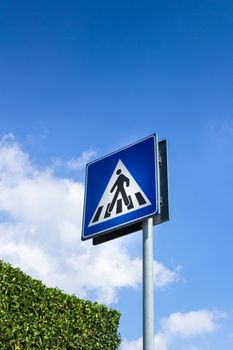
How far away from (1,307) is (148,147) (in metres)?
5.04

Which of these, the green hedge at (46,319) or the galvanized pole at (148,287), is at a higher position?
the green hedge at (46,319)

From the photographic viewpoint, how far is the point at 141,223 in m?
4.20

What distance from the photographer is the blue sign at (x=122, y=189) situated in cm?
424

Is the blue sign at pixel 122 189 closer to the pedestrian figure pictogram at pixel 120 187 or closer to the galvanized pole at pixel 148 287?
the pedestrian figure pictogram at pixel 120 187

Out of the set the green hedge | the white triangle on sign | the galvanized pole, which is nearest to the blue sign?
the white triangle on sign

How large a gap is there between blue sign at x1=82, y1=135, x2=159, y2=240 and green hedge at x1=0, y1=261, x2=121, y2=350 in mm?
4560

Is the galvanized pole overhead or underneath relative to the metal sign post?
underneath

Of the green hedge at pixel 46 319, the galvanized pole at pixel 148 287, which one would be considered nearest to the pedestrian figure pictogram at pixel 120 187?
the galvanized pole at pixel 148 287

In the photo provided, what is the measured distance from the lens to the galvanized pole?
355 cm

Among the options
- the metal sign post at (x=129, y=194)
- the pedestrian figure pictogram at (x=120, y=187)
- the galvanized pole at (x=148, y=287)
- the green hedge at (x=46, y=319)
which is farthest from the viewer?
the green hedge at (x=46, y=319)

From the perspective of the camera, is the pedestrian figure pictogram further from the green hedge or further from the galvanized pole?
the green hedge

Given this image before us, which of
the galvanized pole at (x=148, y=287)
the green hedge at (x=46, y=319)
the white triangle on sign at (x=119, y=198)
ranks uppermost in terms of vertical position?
the green hedge at (x=46, y=319)

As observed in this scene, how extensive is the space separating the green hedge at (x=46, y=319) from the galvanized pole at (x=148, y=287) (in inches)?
201

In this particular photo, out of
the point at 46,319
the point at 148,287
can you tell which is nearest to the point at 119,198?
the point at 148,287
